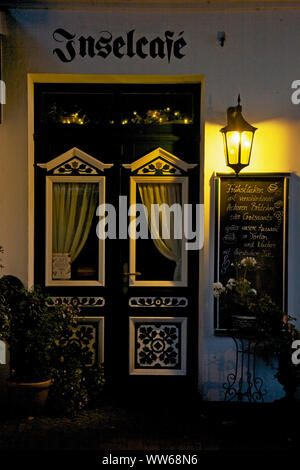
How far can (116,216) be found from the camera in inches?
293

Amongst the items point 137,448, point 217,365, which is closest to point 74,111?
point 217,365

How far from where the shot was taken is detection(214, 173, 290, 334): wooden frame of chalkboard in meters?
7.12

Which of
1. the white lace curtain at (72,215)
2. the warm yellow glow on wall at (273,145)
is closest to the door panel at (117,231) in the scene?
the white lace curtain at (72,215)

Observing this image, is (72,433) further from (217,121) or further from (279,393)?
(217,121)

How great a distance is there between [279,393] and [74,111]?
14.3 ft

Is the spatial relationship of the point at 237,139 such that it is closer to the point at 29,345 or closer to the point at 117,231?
the point at 117,231

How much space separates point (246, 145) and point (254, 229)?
41.0 inches

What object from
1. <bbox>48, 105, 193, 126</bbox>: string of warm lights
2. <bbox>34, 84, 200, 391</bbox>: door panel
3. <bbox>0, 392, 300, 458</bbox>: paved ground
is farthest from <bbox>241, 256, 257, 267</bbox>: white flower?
<bbox>48, 105, 193, 126</bbox>: string of warm lights

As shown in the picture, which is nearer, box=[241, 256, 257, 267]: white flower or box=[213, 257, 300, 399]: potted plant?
box=[213, 257, 300, 399]: potted plant

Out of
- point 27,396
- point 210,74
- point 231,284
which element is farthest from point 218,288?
point 210,74

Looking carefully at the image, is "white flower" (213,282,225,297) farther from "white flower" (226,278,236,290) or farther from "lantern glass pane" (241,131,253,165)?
"lantern glass pane" (241,131,253,165)

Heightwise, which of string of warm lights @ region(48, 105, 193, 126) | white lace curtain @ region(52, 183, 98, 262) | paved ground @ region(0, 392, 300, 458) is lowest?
paved ground @ region(0, 392, 300, 458)

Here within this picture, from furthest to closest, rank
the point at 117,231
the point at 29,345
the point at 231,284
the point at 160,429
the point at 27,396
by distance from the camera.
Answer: the point at 117,231 < the point at 231,284 < the point at 27,396 < the point at 29,345 < the point at 160,429

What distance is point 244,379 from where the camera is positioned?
7098mm
